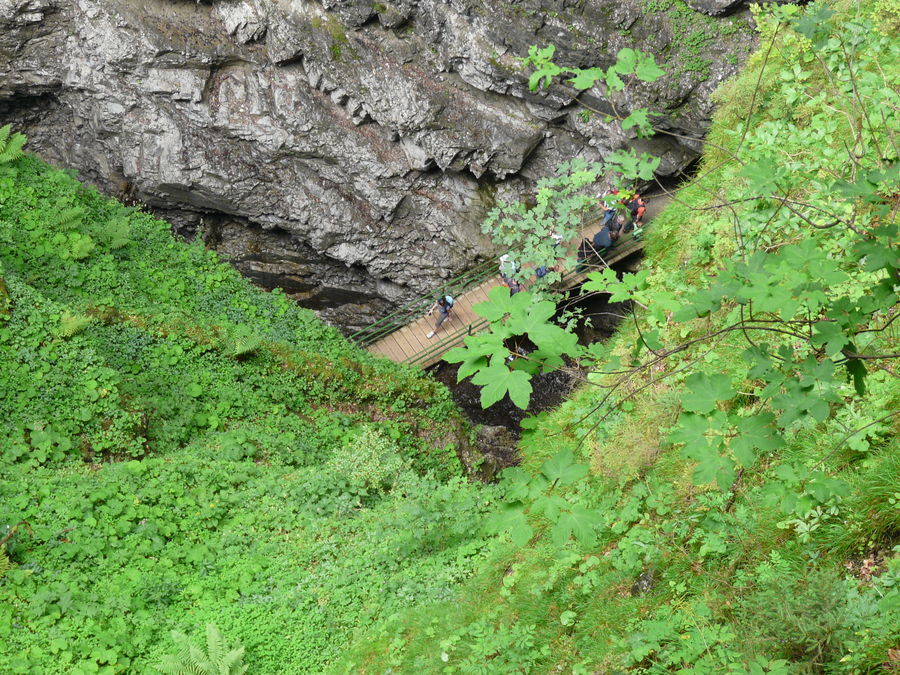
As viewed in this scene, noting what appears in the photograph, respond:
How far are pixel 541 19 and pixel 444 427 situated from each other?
374 inches

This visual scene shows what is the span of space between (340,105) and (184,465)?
9.98 meters

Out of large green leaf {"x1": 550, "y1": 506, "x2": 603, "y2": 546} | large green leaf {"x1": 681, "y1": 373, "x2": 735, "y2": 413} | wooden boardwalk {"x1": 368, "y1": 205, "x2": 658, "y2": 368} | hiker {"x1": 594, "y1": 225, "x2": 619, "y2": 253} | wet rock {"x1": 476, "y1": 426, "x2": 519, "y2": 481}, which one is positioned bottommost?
wet rock {"x1": 476, "y1": 426, "x2": 519, "y2": 481}

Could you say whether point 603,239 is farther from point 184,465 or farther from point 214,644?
point 214,644

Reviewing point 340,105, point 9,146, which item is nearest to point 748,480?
point 340,105

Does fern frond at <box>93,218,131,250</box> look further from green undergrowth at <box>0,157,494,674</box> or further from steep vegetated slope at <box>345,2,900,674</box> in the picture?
steep vegetated slope at <box>345,2,900,674</box>

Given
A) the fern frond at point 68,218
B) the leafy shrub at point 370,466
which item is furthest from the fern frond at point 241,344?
the fern frond at point 68,218

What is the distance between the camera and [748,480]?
17.0ft

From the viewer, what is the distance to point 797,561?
14.0 feet

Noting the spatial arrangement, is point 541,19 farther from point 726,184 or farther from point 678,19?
point 726,184

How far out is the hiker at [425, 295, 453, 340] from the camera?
14.2 meters

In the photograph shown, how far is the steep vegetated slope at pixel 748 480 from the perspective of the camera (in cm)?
255

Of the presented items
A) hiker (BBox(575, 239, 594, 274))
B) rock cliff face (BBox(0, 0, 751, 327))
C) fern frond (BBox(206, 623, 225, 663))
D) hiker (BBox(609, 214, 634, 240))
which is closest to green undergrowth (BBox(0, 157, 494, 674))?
fern frond (BBox(206, 623, 225, 663))

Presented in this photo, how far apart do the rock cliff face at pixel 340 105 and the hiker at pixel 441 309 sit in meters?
1.58

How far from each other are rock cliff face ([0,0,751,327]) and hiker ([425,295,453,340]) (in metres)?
1.58
